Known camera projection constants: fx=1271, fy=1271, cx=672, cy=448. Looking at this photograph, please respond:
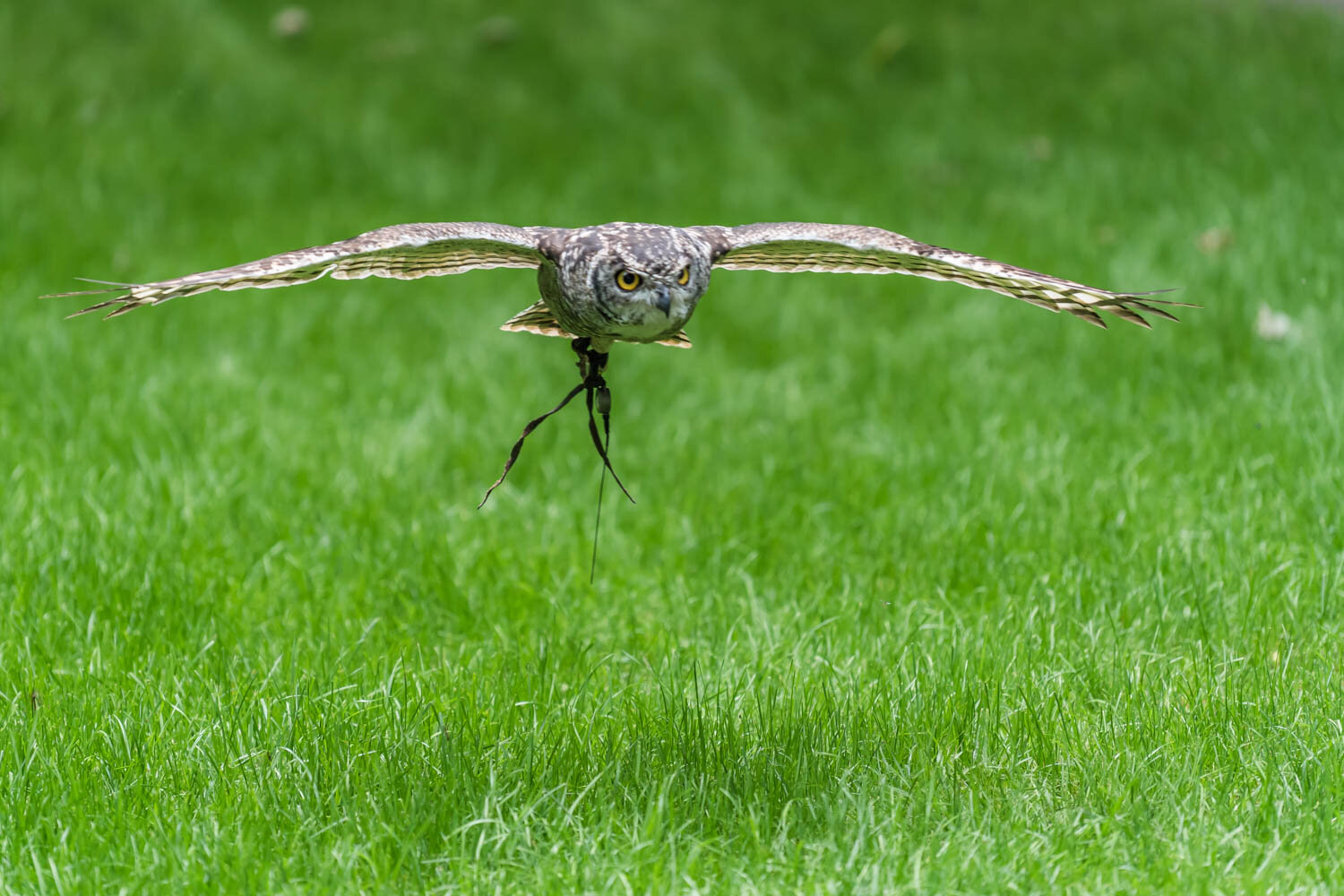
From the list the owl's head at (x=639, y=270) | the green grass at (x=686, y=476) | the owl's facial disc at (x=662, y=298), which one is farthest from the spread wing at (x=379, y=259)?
the green grass at (x=686, y=476)

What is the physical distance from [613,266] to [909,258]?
82 cm

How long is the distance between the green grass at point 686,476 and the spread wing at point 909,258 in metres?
1.17

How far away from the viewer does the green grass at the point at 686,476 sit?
3236 millimetres

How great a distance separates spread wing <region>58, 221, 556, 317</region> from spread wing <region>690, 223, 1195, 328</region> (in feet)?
1.58

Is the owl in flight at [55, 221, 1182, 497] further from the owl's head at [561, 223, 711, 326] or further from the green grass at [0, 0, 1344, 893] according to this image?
the green grass at [0, 0, 1344, 893]

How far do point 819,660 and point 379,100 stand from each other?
6.73 meters

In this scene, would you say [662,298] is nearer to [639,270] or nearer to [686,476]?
[639,270]

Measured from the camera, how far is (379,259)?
10.8 ft

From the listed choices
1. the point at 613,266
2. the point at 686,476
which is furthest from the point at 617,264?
the point at 686,476

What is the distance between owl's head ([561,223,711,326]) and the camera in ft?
9.16

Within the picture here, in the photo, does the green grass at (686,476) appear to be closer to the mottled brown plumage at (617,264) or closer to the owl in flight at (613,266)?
the owl in flight at (613,266)

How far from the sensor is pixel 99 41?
31.1 feet

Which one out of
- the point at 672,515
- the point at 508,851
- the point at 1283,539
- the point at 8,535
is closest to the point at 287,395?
the point at 8,535

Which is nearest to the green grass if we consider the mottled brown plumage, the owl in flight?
the owl in flight
